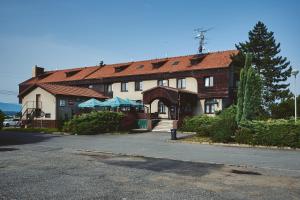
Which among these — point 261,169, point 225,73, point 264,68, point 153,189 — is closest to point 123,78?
point 225,73

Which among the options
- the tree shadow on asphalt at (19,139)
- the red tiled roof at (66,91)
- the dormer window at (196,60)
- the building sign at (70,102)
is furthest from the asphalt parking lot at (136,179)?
the dormer window at (196,60)

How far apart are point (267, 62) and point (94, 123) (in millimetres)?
24368

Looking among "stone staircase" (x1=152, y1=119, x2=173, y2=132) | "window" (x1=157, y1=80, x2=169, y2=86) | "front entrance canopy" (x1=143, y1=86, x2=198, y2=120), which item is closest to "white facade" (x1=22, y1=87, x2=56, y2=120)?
"front entrance canopy" (x1=143, y1=86, x2=198, y2=120)

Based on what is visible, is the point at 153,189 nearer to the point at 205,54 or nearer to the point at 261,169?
the point at 261,169

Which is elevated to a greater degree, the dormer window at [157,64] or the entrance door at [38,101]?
the dormer window at [157,64]

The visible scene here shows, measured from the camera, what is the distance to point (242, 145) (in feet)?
65.2

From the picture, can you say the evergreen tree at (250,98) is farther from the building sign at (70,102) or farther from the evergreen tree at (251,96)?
the building sign at (70,102)

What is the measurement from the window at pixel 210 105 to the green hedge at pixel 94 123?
1143 centimetres

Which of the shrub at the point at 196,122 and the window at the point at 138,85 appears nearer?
the shrub at the point at 196,122

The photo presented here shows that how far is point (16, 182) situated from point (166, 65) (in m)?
34.3

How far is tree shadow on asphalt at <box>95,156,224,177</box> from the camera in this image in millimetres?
10836

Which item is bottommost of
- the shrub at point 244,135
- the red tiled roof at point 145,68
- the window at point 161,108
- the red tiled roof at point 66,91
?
the shrub at point 244,135

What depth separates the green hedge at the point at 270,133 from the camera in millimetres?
18594

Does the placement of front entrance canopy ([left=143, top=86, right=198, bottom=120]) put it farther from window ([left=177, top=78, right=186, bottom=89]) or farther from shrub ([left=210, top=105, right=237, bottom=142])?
shrub ([left=210, top=105, right=237, bottom=142])
